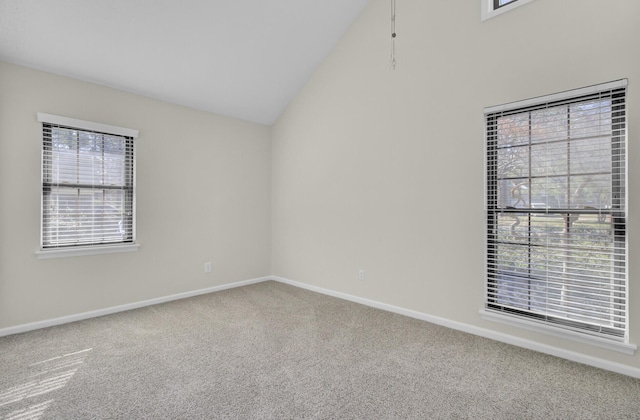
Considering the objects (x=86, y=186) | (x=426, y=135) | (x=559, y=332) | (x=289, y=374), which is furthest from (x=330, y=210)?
(x=86, y=186)

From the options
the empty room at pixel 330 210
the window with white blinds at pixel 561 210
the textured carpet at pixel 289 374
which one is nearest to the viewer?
the textured carpet at pixel 289 374

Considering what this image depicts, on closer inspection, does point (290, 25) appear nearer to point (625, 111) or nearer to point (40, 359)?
point (625, 111)

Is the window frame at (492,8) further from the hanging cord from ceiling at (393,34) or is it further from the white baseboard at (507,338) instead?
the white baseboard at (507,338)

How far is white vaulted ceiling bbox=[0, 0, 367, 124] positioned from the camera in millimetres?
2740

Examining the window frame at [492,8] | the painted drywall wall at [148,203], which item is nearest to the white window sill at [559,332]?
the window frame at [492,8]

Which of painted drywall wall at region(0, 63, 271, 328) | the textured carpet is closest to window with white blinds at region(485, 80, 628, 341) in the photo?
the textured carpet

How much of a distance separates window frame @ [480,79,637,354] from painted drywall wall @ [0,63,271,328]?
3.22 m

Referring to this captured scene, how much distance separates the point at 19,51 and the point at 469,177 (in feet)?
13.9

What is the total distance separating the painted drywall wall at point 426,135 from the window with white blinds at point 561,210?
89mm

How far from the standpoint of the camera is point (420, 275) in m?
3.31

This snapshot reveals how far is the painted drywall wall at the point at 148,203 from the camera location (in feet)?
9.66

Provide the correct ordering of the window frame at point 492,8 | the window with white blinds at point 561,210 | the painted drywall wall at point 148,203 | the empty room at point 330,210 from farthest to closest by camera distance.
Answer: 1. the painted drywall wall at point 148,203
2. the window frame at point 492,8
3. the window with white blinds at point 561,210
4. the empty room at point 330,210

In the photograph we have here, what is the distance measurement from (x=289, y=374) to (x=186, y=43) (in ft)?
10.7

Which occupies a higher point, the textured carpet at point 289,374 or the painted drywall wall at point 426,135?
the painted drywall wall at point 426,135
